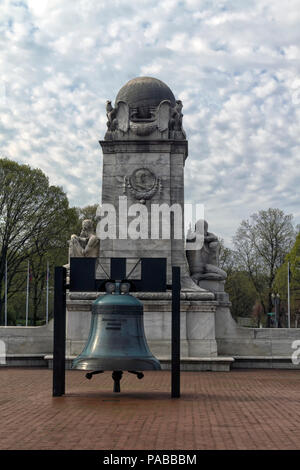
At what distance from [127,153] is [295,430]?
14417 millimetres

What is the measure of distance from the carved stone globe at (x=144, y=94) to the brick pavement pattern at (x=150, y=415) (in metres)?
10.4

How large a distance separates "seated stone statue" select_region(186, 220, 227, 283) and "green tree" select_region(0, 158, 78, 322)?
21496 mm

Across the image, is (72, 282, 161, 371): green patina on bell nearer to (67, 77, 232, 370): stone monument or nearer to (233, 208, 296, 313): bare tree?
(67, 77, 232, 370): stone monument

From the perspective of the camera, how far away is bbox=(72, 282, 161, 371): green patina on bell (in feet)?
35.9

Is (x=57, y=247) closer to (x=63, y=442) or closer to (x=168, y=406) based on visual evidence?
(x=168, y=406)

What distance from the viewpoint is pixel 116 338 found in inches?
444

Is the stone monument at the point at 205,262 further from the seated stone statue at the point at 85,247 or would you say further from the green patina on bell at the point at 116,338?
the green patina on bell at the point at 116,338

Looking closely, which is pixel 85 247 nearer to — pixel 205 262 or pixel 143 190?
pixel 143 190

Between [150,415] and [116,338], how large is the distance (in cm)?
200

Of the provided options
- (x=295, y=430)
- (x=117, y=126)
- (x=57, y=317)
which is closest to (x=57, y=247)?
(x=117, y=126)

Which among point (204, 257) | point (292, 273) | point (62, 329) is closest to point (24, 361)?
point (204, 257)

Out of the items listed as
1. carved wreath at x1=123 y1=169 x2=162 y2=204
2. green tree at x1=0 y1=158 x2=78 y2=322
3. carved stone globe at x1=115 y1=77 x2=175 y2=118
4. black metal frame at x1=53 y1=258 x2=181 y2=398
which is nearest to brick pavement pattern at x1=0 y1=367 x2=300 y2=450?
black metal frame at x1=53 y1=258 x2=181 y2=398

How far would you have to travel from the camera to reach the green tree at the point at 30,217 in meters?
40.9

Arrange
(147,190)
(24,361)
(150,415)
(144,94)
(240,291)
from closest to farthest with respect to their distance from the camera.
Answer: (150,415), (24,361), (147,190), (144,94), (240,291)
